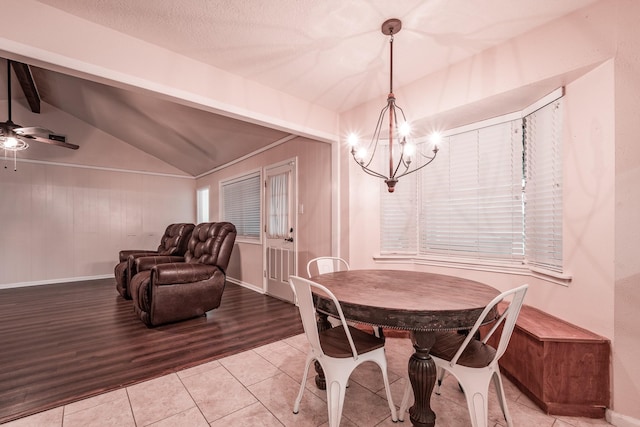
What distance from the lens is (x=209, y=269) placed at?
11.1ft

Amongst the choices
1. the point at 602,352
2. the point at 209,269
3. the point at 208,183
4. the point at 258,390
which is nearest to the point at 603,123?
the point at 602,352

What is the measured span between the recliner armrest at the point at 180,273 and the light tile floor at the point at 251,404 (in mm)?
1169

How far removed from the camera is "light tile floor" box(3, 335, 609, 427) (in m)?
1.62

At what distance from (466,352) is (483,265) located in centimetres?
128

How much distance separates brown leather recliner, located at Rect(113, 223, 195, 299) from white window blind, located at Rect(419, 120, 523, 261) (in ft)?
12.3

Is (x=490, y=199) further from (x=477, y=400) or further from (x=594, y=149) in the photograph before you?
(x=477, y=400)

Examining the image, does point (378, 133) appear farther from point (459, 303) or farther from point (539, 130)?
point (459, 303)

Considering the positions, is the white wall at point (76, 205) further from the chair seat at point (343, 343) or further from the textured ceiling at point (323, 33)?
the chair seat at point (343, 343)

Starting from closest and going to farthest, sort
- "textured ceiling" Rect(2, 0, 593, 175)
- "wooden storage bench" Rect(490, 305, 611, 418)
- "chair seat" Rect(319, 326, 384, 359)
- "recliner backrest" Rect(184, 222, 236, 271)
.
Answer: "chair seat" Rect(319, 326, 384, 359) → "wooden storage bench" Rect(490, 305, 611, 418) → "textured ceiling" Rect(2, 0, 593, 175) → "recliner backrest" Rect(184, 222, 236, 271)

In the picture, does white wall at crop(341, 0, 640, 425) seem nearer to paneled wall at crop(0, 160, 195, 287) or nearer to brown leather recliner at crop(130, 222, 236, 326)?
brown leather recliner at crop(130, 222, 236, 326)

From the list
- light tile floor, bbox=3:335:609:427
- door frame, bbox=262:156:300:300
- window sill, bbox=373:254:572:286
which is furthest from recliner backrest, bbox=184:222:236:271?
window sill, bbox=373:254:572:286

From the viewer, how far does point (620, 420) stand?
1.59 m

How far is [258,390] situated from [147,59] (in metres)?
2.54

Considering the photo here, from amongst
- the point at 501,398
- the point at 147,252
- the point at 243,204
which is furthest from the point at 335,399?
the point at 147,252
